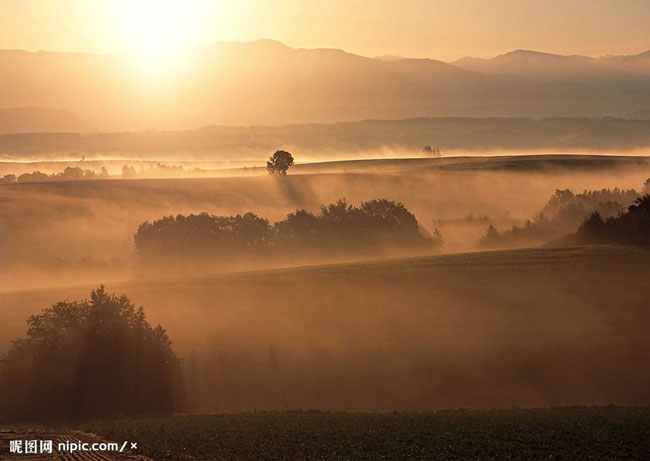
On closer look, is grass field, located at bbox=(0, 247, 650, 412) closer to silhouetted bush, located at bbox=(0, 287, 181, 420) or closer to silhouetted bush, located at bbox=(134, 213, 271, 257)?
silhouetted bush, located at bbox=(0, 287, 181, 420)

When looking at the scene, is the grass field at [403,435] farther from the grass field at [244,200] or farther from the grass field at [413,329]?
the grass field at [244,200]

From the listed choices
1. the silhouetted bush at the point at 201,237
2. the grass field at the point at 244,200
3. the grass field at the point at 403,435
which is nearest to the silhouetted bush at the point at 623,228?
the grass field at the point at 244,200

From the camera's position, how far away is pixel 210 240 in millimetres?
109250

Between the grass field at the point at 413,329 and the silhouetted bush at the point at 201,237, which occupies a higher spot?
the silhouetted bush at the point at 201,237

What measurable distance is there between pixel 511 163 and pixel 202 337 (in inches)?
5144

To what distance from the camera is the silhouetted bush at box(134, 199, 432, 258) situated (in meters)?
108

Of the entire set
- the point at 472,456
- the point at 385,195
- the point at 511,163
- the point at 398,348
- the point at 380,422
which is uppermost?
the point at 511,163

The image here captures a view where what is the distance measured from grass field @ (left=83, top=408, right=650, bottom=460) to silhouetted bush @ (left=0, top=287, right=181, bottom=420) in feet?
22.4

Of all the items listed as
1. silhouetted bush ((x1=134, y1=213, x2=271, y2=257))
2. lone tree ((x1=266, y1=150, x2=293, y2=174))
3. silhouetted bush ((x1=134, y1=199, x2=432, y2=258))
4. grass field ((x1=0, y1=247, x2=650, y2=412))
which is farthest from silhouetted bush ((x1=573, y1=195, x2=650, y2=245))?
lone tree ((x1=266, y1=150, x2=293, y2=174))

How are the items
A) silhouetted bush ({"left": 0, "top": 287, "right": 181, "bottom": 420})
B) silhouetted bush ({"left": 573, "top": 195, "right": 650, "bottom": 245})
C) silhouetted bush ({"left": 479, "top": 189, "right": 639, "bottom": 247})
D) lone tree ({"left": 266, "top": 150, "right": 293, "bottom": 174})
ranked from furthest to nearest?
lone tree ({"left": 266, "top": 150, "right": 293, "bottom": 174}) → silhouetted bush ({"left": 479, "top": 189, "right": 639, "bottom": 247}) → silhouetted bush ({"left": 573, "top": 195, "right": 650, "bottom": 245}) → silhouetted bush ({"left": 0, "top": 287, "right": 181, "bottom": 420})

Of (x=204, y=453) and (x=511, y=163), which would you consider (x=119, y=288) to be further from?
(x=511, y=163)

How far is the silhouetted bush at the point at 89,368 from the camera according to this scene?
159 ft

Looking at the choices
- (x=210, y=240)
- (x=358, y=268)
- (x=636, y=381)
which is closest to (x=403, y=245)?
(x=210, y=240)

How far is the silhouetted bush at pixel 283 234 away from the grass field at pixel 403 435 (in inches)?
2626
